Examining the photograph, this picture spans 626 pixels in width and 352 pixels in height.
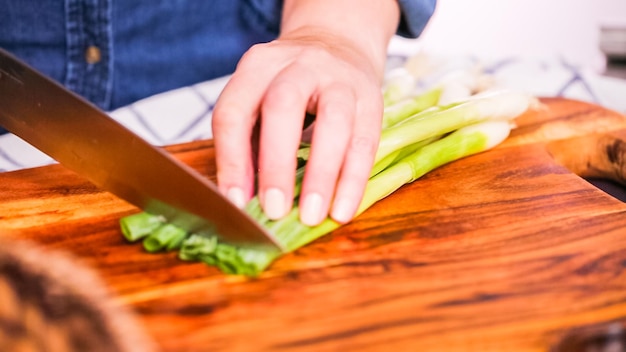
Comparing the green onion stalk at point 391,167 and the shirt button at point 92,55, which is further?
the shirt button at point 92,55

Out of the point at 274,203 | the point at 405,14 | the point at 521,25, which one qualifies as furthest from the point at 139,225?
the point at 521,25

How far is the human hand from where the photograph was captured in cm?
80

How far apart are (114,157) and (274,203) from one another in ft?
0.68

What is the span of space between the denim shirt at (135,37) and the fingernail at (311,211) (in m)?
0.63

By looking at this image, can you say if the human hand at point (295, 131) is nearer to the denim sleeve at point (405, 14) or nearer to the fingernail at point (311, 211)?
the fingernail at point (311, 211)

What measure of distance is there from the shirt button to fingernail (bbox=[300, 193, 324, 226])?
0.67 m

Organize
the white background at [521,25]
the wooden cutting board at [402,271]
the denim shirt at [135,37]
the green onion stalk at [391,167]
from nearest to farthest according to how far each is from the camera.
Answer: the wooden cutting board at [402,271] < the green onion stalk at [391,167] < the denim shirt at [135,37] < the white background at [521,25]

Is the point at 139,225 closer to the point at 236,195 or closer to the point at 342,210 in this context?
the point at 236,195

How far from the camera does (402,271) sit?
0.76m

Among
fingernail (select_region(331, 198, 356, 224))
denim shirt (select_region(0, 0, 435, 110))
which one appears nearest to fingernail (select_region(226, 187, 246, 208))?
fingernail (select_region(331, 198, 356, 224))

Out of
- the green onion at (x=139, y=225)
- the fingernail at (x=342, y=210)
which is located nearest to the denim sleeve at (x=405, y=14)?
the fingernail at (x=342, y=210)

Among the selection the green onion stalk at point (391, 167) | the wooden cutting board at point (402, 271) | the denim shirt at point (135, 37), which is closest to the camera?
the wooden cutting board at point (402, 271)

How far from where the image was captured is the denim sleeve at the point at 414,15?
129cm

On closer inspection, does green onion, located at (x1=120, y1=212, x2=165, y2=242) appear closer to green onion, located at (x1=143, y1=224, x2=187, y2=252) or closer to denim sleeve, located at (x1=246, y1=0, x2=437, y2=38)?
green onion, located at (x1=143, y1=224, x2=187, y2=252)
